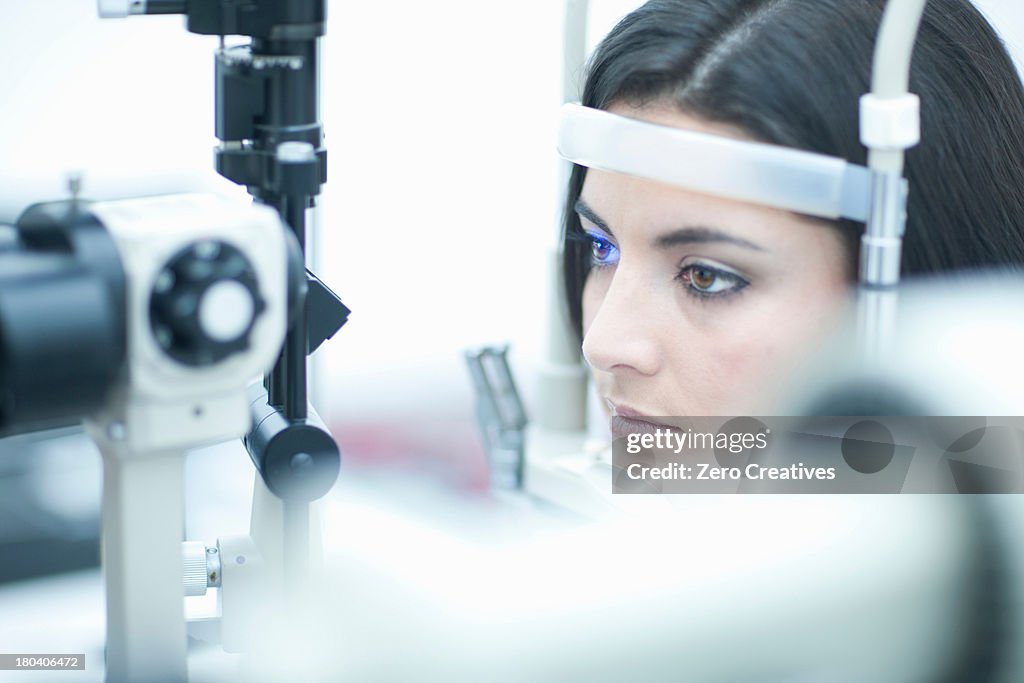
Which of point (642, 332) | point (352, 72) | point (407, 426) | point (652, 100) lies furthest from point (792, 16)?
point (407, 426)

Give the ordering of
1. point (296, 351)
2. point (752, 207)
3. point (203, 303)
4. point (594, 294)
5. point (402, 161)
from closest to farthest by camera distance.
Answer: point (203, 303) < point (296, 351) < point (752, 207) < point (594, 294) < point (402, 161)

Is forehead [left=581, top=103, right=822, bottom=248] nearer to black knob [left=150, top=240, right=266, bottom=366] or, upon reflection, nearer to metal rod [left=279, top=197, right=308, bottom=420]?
metal rod [left=279, top=197, right=308, bottom=420]

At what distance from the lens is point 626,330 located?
37.5 inches

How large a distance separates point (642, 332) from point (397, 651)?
1.78 ft

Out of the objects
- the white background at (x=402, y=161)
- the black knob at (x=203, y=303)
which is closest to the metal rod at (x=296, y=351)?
the black knob at (x=203, y=303)

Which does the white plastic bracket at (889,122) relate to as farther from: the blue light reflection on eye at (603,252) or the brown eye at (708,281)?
the blue light reflection on eye at (603,252)

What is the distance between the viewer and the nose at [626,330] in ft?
3.10

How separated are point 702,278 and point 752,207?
0.07 m

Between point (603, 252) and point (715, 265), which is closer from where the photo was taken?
point (715, 265)

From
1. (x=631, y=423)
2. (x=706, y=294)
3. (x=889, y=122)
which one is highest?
(x=889, y=122)

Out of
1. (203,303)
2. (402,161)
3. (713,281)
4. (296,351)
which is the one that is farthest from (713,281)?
(402,161)

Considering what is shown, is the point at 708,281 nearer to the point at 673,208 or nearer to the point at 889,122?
the point at 673,208

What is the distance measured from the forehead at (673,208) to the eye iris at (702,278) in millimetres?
42

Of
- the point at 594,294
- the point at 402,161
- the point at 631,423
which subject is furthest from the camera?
the point at 402,161
